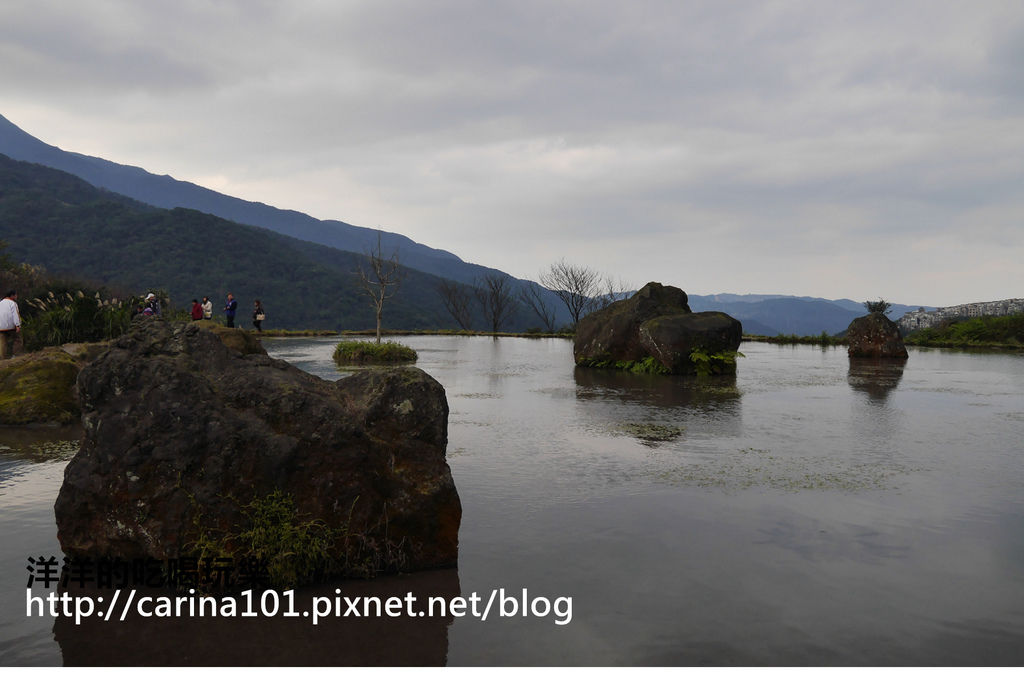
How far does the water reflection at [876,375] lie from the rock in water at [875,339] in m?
0.47

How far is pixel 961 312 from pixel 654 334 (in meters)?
73.9

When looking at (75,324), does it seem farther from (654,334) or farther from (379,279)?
(654,334)

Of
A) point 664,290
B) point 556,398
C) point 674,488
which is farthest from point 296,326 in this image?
point 674,488

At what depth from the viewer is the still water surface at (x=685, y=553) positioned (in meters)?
3.56

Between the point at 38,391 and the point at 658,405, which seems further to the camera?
the point at 658,405

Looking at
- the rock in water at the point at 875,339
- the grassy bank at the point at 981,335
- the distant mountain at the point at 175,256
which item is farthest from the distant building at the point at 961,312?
the distant mountain at the point at 175,256

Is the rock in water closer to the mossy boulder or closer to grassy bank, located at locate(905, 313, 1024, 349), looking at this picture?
grassy bank, located at locate(905, 313, 1024, 349)

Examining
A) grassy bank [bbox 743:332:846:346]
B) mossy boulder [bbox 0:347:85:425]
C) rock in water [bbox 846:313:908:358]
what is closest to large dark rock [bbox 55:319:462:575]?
mossy boulder [bbox 0:347:85:425]

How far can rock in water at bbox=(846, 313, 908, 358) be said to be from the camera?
2509cm

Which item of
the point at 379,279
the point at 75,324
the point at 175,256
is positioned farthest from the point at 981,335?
the point at 175,256

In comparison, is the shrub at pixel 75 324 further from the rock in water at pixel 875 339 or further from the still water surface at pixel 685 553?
the rock in water at pixel 875 339

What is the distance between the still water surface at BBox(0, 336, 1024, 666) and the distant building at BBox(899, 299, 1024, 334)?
170ft

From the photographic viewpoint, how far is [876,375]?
18766 millimetres

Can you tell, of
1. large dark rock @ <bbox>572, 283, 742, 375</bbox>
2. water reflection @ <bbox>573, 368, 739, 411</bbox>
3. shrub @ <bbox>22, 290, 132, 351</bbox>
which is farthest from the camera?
large dark rock @ <bbox>572, 283, 742, 375</bbox>
